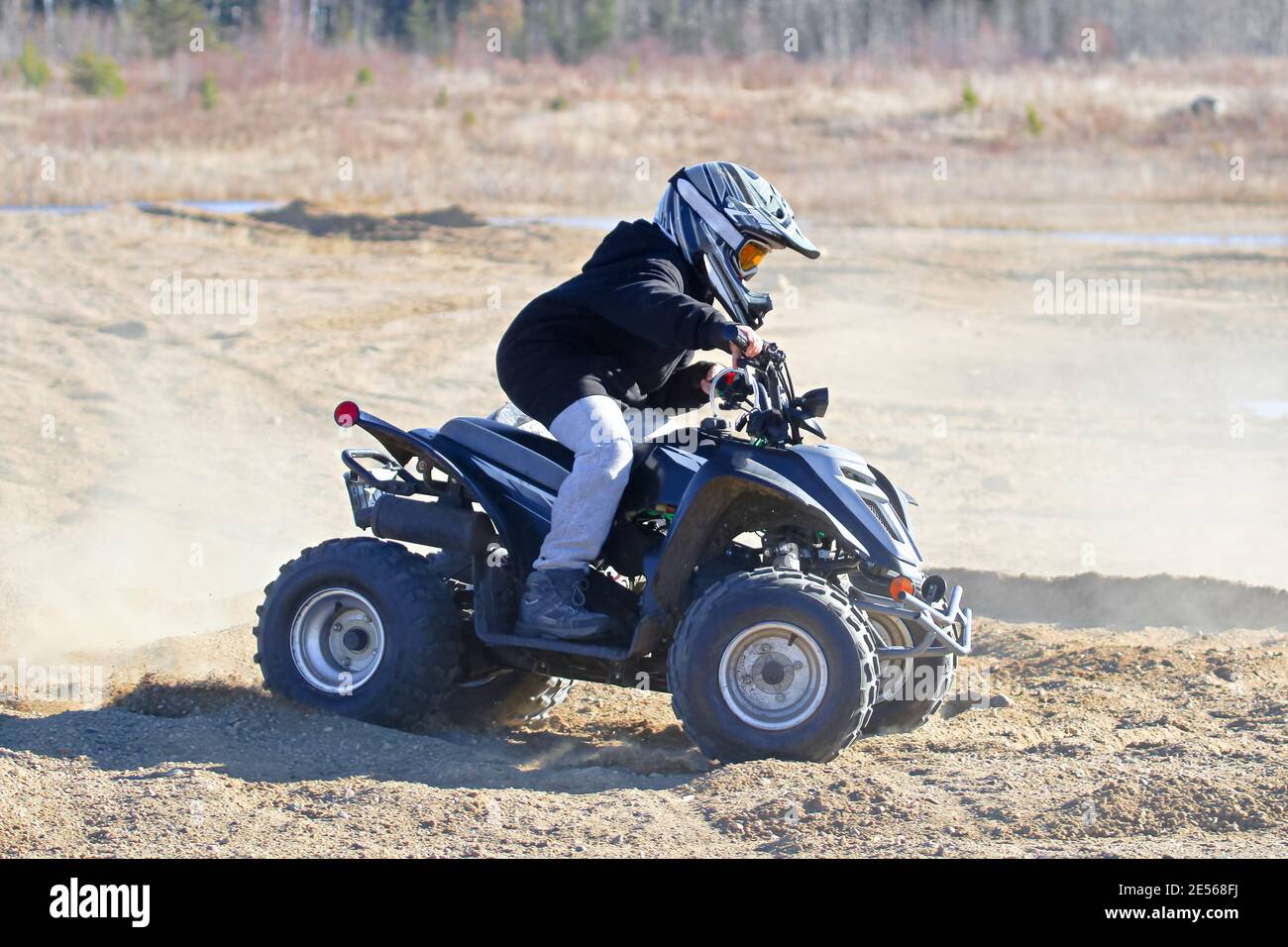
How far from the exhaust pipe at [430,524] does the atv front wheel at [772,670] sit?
1.08m

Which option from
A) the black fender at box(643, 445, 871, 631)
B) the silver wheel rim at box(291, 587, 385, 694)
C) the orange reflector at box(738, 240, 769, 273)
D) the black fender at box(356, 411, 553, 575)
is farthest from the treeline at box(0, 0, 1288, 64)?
the black fender at box(643, 445, 871, 631)

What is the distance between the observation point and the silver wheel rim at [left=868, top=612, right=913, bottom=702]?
263 inches

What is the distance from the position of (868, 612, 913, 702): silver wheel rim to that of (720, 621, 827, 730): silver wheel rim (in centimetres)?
43

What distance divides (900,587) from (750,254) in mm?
1442

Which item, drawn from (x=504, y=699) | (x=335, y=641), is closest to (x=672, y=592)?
(x=504, y=699)

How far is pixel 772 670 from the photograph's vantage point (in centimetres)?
625

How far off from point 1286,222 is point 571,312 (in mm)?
26130

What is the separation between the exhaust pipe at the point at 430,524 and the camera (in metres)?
6.92

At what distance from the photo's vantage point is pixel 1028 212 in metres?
31.1

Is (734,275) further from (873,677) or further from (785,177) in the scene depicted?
(785,177)

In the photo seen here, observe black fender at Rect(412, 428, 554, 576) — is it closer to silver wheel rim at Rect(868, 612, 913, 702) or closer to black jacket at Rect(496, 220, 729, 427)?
black jacket at Rect(496, 220, 729, 427)

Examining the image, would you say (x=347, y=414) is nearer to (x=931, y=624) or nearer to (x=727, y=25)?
(x=931, y=624)

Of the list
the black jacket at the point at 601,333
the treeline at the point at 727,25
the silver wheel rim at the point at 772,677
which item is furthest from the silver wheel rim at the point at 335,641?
the treeline at the point at 727,25

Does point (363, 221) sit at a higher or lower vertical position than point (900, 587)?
higher
